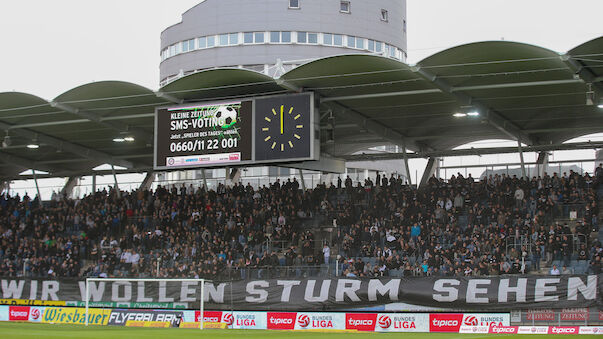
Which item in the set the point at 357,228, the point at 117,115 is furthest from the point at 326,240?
the point at 117,115

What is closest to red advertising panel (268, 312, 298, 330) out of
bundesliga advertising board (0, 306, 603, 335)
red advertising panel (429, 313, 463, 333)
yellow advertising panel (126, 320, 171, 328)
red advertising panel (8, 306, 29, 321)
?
bundesliga advertising board (0, 306, 603, 335)

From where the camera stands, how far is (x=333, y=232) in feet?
115

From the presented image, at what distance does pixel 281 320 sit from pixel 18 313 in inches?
426

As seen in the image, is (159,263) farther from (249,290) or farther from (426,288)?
(426,288)

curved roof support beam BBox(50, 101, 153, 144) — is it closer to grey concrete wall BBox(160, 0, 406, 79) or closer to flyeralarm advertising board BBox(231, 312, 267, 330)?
flyeralarm advertising board BBox(231, 312, 267, 330)

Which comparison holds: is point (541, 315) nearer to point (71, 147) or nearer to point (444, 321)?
point (444, 321)

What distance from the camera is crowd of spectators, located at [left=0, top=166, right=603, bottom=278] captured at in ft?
97.1

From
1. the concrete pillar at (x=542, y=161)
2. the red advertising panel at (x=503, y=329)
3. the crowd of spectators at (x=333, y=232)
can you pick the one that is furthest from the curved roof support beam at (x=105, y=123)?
the red advertising panel at (x=503, y=329)

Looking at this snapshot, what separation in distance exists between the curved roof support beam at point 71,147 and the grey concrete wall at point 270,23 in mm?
26543

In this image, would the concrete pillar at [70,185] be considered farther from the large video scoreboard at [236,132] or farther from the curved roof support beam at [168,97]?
the large video scoreboard at [236,132]

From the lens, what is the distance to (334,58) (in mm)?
A: 26406

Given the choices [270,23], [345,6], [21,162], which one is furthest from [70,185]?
[345,6]

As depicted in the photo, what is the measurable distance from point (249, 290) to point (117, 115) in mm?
10051

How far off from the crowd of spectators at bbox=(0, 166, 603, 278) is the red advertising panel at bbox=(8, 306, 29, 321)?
4752 mm
